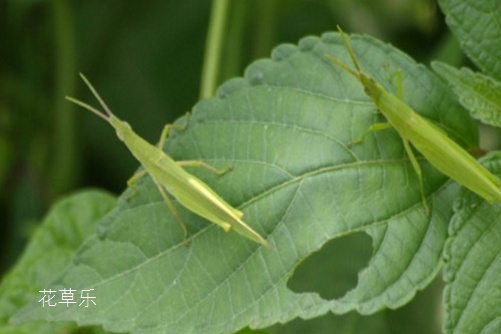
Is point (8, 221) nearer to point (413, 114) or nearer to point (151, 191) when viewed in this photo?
point (151, 191)

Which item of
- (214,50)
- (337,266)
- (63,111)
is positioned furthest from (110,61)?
(337,266)

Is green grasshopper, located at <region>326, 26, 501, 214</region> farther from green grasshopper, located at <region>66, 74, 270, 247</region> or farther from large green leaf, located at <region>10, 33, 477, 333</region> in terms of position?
green grasshopper, located at <region>66, 74, 270, 247</region>

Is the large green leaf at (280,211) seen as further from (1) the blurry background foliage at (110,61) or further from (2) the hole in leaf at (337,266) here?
(1) the blurry background foliage at (110,61)

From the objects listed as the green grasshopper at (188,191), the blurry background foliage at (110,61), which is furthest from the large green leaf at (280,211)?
the blurry background foliage at (110,61)

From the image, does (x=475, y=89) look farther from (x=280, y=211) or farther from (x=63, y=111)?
(x=63, y=111)

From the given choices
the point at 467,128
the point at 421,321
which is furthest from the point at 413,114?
the point at 421,321

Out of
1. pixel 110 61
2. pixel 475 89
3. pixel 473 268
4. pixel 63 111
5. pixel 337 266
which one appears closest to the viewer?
pixel 473 268

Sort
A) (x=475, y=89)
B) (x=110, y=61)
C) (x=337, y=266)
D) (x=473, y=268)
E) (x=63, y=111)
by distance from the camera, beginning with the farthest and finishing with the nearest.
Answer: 1. (x=110, y=61)
2. (x=63, y=111)
3. (x=337, y=266)
4. (x=475, y=89)
5. (x=473, y=268)
